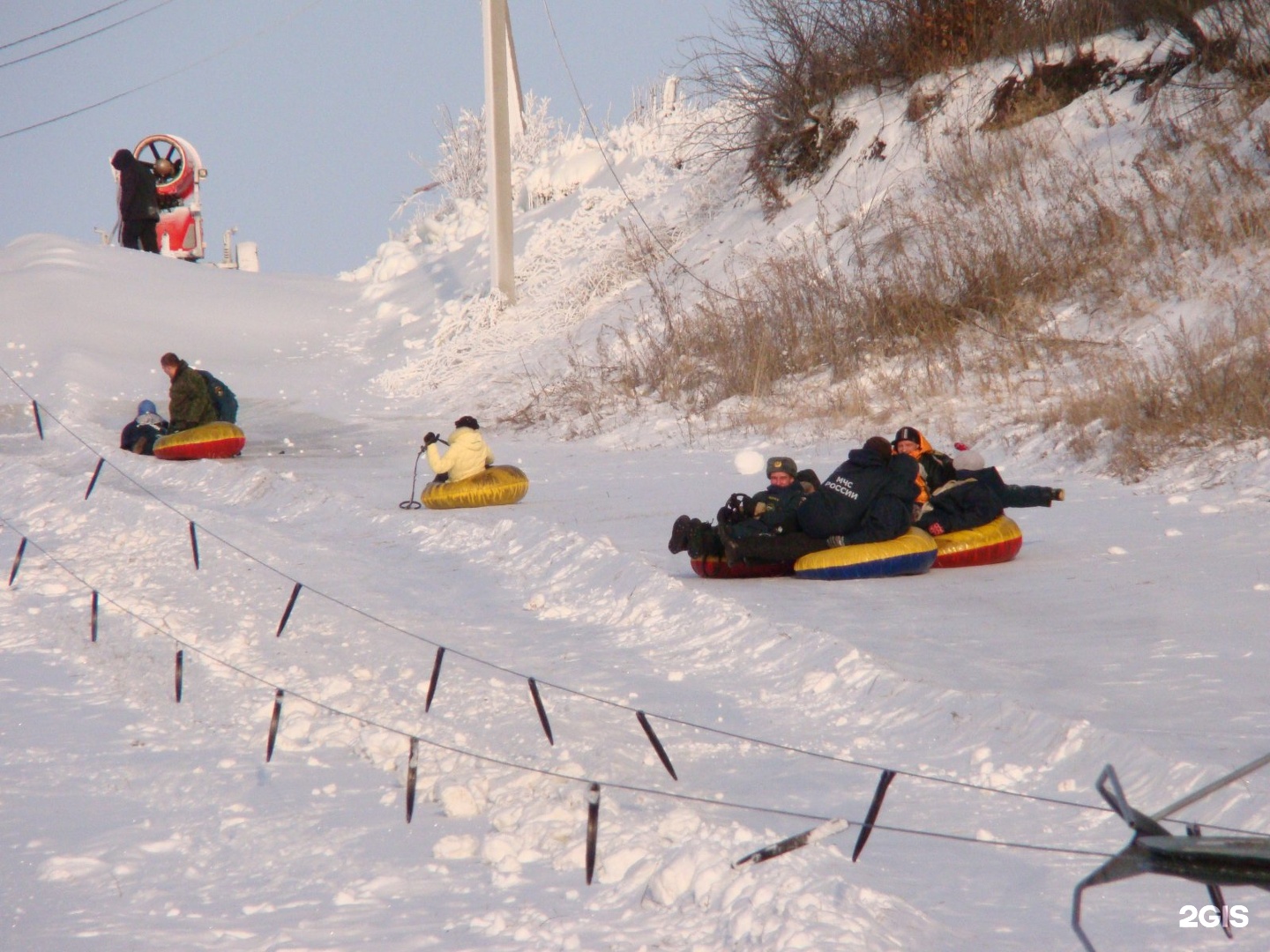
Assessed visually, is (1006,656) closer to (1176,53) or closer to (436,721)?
(436,721)

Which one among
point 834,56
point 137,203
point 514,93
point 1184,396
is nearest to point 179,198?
point 137,203

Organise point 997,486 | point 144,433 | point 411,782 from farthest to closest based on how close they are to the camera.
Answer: point 144,433, point 997,486, point 411,782

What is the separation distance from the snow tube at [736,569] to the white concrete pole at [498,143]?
15904mm

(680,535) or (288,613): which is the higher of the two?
(680,535)

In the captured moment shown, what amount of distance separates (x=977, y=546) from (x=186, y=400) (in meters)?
10.8

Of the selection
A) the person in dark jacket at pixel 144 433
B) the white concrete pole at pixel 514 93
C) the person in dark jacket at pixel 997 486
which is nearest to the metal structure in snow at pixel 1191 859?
the person in dark jacket at pixel 997 486

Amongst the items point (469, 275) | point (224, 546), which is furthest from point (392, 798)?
point (469, 275)

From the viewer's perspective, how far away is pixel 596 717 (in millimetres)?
5867

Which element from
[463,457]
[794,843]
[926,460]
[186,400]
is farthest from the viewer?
[186,400]

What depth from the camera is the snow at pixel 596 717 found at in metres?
3.89

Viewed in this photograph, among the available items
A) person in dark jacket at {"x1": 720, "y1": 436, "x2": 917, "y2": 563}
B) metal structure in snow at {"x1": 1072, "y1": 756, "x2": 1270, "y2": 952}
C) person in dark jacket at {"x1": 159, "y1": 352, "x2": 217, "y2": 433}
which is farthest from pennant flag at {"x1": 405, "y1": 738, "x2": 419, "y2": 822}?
person in dark jacket at {"x1": 159, "y1": 352, "x2": 217, "y2": 433}

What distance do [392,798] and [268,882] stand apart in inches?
29.3

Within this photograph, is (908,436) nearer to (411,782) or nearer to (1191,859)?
(411,782)

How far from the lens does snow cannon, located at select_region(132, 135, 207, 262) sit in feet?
109
